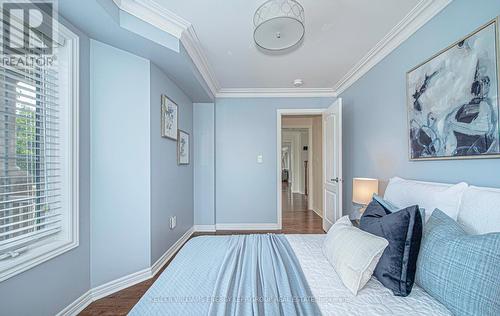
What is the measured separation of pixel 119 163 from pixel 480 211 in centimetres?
255

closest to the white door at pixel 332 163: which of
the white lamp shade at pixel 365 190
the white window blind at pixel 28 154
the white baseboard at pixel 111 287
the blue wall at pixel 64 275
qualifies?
the white lamp shade at pixel 365 190

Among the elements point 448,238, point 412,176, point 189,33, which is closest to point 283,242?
point 448,238

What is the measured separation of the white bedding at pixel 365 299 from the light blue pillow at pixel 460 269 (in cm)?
6

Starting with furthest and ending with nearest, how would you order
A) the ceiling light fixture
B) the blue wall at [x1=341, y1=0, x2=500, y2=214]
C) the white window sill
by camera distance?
the ceiling light fixture → the blue wall at [x1=341, y1=0, x2=500, y2=214] → the white window sill

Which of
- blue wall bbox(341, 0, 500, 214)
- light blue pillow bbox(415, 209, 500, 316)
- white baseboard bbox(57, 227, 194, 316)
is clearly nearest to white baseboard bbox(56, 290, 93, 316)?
white baseboard bbox(57, 227, 194, 316)

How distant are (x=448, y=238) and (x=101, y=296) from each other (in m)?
2.52

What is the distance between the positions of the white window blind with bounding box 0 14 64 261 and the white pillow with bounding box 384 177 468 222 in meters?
2.48

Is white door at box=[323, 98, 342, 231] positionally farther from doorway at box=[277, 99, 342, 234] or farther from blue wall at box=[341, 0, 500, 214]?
blue wall at box=[341, 0, 500, 214]

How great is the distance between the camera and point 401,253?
989 mm

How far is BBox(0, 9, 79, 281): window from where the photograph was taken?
1.27m

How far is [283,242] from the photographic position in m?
1.62

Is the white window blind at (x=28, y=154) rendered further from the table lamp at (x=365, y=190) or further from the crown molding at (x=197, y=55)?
the table lamp at (x=365, y=190)

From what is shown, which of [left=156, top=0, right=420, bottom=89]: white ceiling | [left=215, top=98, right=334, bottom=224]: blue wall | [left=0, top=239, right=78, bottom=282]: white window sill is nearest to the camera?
[left=0, top=239, right=78, bottom=282]: white window sill

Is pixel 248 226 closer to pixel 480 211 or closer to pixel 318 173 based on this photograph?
pixel 318 173
